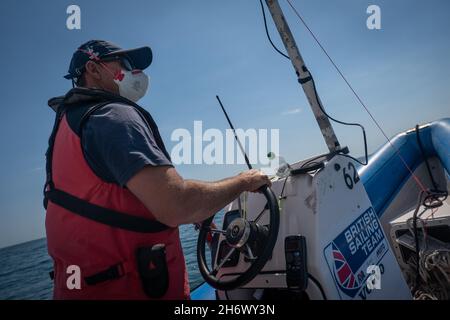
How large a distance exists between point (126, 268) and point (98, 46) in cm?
133

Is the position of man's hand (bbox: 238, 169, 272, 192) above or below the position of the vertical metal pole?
below

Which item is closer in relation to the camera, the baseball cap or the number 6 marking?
the baseball cap

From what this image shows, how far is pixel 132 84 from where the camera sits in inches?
71.1

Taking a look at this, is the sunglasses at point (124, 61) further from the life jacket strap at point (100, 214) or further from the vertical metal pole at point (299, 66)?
the vertical metal pole at point (299, 66)

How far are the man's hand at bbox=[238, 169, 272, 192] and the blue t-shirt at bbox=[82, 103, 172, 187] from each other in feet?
1.73

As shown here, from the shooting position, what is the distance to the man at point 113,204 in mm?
1208

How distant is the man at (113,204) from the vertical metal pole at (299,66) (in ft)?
4.00

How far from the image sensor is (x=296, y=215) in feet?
5.94

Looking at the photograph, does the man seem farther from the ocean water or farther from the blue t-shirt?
the ocean water

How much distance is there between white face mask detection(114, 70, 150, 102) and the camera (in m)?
1.77

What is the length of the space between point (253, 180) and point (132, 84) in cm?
98

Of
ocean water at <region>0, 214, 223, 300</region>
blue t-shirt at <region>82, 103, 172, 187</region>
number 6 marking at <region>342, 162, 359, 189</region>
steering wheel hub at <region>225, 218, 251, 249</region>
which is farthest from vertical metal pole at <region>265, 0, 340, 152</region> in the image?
ocean water at <region>0, 214, 223, 300</region>

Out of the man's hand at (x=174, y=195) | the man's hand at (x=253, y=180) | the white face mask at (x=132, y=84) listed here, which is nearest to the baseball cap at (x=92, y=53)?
the white face mask at (x=132, y=84)

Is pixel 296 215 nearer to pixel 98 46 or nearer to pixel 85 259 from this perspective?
pixel 85 259
